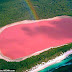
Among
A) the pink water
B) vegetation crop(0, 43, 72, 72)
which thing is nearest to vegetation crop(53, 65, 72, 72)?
vegetation crop(0, 43, 72, 72)

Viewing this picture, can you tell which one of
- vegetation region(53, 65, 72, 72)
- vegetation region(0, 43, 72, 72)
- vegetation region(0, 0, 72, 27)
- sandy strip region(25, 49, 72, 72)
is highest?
vegetation region(0, 0, 72, 27)

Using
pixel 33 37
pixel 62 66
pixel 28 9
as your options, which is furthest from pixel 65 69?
pixel 28 9

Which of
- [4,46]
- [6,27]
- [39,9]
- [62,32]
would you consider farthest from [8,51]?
[39,9]

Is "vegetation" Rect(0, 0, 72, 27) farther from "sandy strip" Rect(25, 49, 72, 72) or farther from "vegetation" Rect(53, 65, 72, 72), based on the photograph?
"vegetation" Rect(53, 65, 72, 72)

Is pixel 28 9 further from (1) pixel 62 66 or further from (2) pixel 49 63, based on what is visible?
(1) pixel 62 66

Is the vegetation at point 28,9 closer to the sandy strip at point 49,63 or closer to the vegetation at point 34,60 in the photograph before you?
the vegetation at point 34,60
